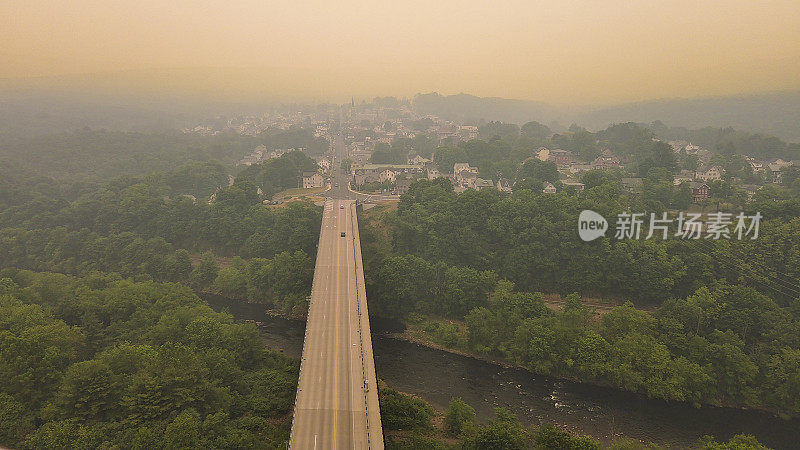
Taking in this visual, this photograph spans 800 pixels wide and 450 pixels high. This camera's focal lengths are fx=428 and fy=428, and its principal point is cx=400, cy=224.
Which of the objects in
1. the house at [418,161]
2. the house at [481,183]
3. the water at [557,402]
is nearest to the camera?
the water at [557,402]

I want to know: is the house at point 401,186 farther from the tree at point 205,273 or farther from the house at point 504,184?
the tree at point 205,273

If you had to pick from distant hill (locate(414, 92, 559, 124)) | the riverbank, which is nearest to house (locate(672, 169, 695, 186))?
the riverbank

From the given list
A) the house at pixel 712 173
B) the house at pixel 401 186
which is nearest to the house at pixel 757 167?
the house at pixel 712 173

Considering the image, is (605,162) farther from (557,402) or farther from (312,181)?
(557,402)

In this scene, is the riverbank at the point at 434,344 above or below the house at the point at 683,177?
below

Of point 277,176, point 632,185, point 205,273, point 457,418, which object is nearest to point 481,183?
point 632,185

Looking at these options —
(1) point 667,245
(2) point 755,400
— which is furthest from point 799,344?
(1) point 667,245

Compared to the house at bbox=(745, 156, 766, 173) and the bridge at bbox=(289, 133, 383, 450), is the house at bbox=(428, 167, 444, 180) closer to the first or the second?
the bridge at bbox=(289, 133, 383, 450)
